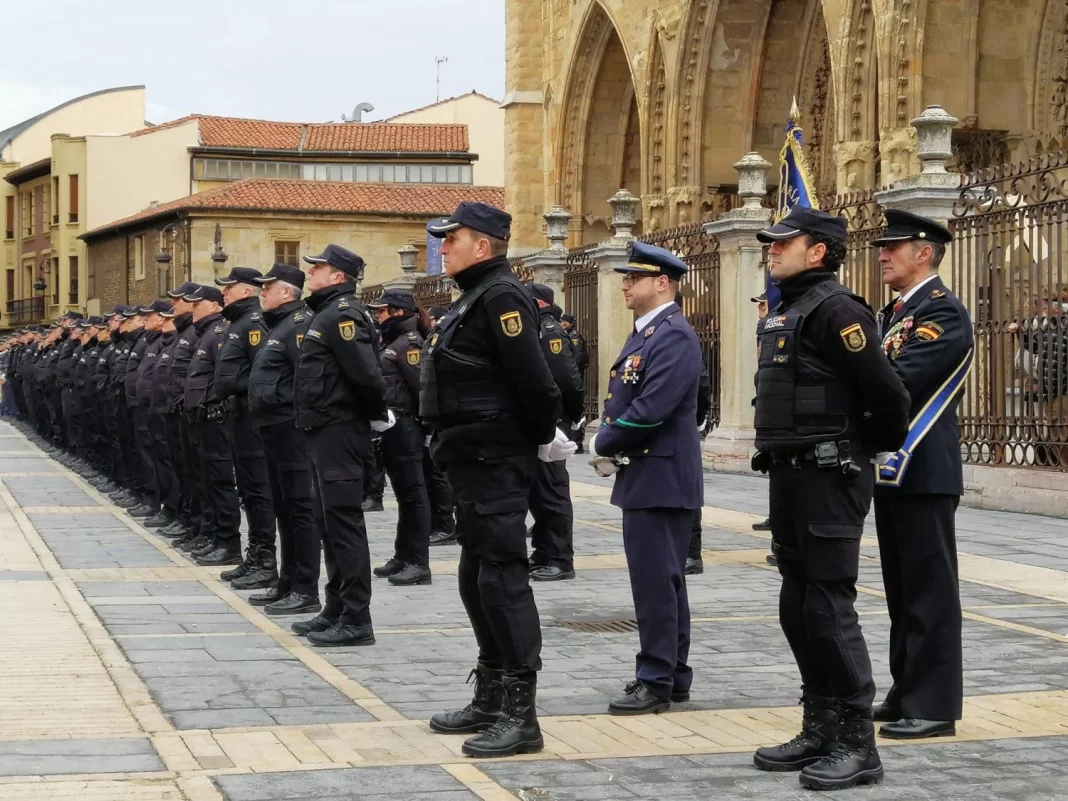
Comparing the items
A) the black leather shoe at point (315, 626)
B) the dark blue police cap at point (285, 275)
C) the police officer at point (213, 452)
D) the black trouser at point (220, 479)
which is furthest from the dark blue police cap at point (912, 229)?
the black trouser at point (220, 479)

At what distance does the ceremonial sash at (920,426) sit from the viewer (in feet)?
21.1

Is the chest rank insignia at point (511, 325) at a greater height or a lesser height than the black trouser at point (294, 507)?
greater

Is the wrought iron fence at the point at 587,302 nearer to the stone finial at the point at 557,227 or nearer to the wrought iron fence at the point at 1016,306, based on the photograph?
the stone finial at the point at 557,227

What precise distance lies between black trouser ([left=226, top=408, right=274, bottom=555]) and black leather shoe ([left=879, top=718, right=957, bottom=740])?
18.0 ft

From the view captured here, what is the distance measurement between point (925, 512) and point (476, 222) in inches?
79.8

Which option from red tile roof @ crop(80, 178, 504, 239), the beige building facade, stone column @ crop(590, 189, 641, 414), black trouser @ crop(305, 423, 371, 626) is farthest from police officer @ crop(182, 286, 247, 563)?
red tile roof @ crop(80, 178, 504, 239)

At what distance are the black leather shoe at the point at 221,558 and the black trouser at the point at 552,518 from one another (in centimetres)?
232

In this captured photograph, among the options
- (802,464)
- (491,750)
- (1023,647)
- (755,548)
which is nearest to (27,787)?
(491,750)

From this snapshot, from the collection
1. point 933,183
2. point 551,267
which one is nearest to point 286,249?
point 551,267

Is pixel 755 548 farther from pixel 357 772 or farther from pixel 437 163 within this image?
pixel 437 163

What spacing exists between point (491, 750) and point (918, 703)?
1.64 meters

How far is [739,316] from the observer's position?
20016 millimetres

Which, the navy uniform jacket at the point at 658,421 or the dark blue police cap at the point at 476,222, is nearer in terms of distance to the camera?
the dark blue police cap at the point at 476,222

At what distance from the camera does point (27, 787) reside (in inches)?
221
